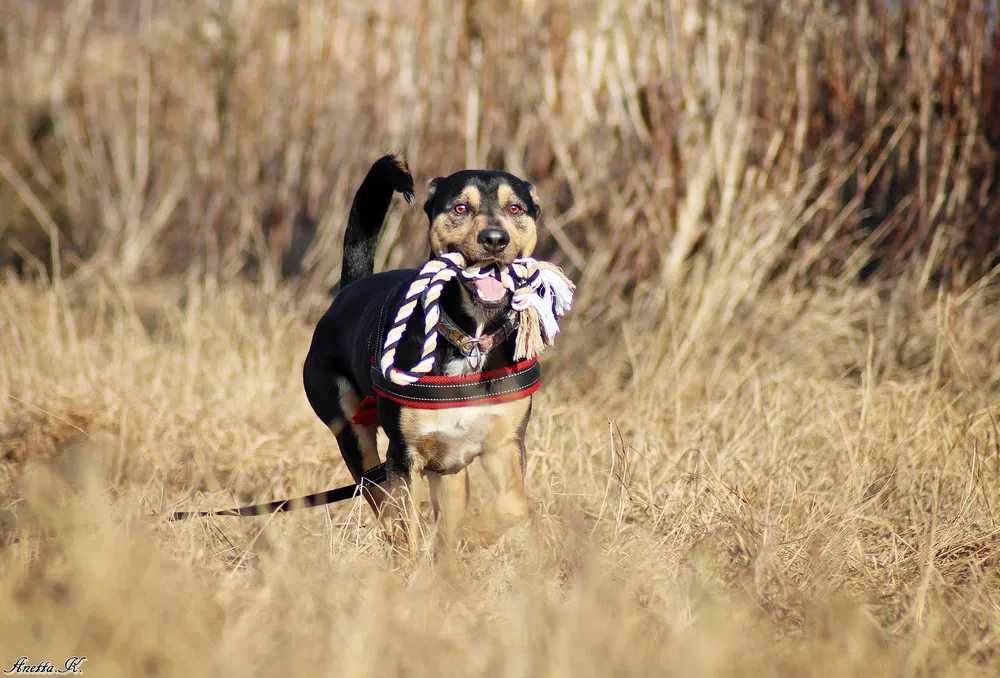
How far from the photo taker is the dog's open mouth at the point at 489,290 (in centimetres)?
323

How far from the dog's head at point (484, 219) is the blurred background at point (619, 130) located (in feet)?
7.36

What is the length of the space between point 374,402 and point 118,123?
5.85 m

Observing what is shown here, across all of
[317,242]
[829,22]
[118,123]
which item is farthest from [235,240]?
[829,22]

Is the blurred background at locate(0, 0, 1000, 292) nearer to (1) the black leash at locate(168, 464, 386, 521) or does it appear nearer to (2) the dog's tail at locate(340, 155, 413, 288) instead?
(2) the dog's tail at locate(340, 155, 413, 288)

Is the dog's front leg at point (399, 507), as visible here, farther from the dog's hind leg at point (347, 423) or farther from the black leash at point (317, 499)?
the dog's hind leg at point (347, 423)

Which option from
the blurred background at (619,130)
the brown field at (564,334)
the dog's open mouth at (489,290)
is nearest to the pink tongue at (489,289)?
the dog's open mouth at (489,290)

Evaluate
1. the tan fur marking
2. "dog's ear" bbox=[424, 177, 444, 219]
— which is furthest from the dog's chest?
"dog's ear" bbox=[424, 177, 444, 219]

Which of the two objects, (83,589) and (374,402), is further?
(374,402)

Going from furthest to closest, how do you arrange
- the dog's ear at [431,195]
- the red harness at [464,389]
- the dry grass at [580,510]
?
1. the dog's ear at [431,195]
2. the red harness at [464,389]
3. the dry grass at [580,510]

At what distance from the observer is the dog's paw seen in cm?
361

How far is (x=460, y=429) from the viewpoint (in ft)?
11.1

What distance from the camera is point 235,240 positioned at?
7605 mm

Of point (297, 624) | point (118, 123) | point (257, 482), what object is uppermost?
point (118, 123)

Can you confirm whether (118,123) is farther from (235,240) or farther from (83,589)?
(83,589)
